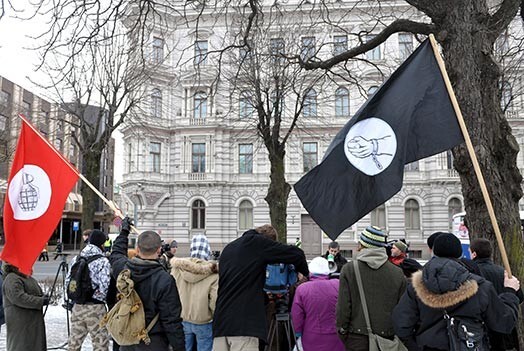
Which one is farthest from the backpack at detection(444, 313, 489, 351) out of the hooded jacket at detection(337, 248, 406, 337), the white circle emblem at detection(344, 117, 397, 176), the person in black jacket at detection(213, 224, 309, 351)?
the person in black jacket at detection(213, 224, 309, 351)

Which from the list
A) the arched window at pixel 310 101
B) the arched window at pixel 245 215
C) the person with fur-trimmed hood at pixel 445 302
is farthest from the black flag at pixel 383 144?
the arched window at pixel 245 215

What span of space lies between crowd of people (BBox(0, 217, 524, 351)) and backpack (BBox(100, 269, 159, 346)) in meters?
0.08

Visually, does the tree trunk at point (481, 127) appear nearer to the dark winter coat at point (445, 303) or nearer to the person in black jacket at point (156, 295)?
the dark winter coat at point (445, 303)

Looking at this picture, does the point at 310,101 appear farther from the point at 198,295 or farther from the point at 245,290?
the point at 245,290

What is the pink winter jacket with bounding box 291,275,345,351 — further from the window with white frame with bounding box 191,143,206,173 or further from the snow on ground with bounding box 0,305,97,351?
the window with white frame with bounding box 191,143,206,173

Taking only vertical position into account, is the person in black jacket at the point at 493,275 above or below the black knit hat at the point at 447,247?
below

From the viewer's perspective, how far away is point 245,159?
3706cm

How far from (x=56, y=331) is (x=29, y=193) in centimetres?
501

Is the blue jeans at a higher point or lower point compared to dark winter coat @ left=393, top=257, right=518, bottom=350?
lower

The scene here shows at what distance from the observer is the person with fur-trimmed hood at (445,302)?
3383 mm

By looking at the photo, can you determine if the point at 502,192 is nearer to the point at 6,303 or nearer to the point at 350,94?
the point at 6,303

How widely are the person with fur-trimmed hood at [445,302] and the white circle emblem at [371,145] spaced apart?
2.96 ft

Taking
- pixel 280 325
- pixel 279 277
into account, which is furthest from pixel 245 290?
pixel 280 325

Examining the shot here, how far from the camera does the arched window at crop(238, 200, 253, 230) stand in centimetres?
3659
